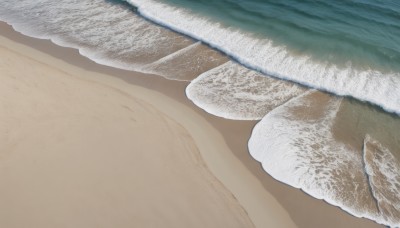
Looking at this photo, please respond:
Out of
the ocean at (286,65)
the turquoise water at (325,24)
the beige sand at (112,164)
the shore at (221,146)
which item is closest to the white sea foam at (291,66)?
the ocean at (286,65)

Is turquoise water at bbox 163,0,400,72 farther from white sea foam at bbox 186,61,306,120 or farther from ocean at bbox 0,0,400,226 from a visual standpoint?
white sea foam at bbox 186,61,306,120

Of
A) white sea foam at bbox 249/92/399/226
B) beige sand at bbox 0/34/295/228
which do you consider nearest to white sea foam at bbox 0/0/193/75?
Result: beige sand at bbox 0/34/295/228

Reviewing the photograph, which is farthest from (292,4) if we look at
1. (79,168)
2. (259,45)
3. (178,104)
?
(79,168)

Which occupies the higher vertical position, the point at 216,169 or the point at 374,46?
the point at 374,46

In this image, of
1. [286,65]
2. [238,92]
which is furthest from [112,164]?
[286,65]

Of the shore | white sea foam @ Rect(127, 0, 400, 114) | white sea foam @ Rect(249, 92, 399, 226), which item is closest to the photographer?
the shore

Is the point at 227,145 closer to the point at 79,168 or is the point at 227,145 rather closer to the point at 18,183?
the point at 79,168

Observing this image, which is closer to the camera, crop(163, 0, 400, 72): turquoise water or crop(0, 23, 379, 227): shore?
crop(0, 23, 379, 227): shore
